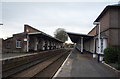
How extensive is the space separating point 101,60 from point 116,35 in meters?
3.58

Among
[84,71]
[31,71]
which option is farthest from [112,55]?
[31,71]

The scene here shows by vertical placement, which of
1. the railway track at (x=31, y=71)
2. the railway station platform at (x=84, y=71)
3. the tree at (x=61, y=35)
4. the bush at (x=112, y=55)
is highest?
the tree at (x=61, y=35)

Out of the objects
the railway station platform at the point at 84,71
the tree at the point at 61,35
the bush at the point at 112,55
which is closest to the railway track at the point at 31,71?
the railway station platform at the point at 84,71

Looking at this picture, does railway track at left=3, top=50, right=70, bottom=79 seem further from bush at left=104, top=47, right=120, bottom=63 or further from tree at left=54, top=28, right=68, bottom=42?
tree at left=54, top=28, right=68, bottom=42

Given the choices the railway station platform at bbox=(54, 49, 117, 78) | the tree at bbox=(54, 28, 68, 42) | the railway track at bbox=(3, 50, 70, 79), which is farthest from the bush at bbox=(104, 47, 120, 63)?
the tree at bbox=(54, 28, 68, 42)

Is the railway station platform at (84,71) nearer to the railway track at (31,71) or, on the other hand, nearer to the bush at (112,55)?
the railway track at (31,71)

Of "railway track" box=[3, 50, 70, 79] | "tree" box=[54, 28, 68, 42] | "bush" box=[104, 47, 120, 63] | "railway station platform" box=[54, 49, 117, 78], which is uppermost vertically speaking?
"tree" box=[54, 28, 68, 42]

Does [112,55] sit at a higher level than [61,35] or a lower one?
lower

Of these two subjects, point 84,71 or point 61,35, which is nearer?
point 84,71

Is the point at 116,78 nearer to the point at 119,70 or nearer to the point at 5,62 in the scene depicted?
the point at 119,70

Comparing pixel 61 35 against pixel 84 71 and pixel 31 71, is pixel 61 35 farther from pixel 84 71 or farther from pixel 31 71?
pixel 84 71

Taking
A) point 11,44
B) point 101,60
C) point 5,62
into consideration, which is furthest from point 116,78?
point 11,44

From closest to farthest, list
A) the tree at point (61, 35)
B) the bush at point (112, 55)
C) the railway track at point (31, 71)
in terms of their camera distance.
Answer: the railway track at point (31, 71), the bush at point (112, 55), the tree at point (61, 35)

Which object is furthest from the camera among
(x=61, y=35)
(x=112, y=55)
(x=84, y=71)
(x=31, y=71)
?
(x=61, y=35)
